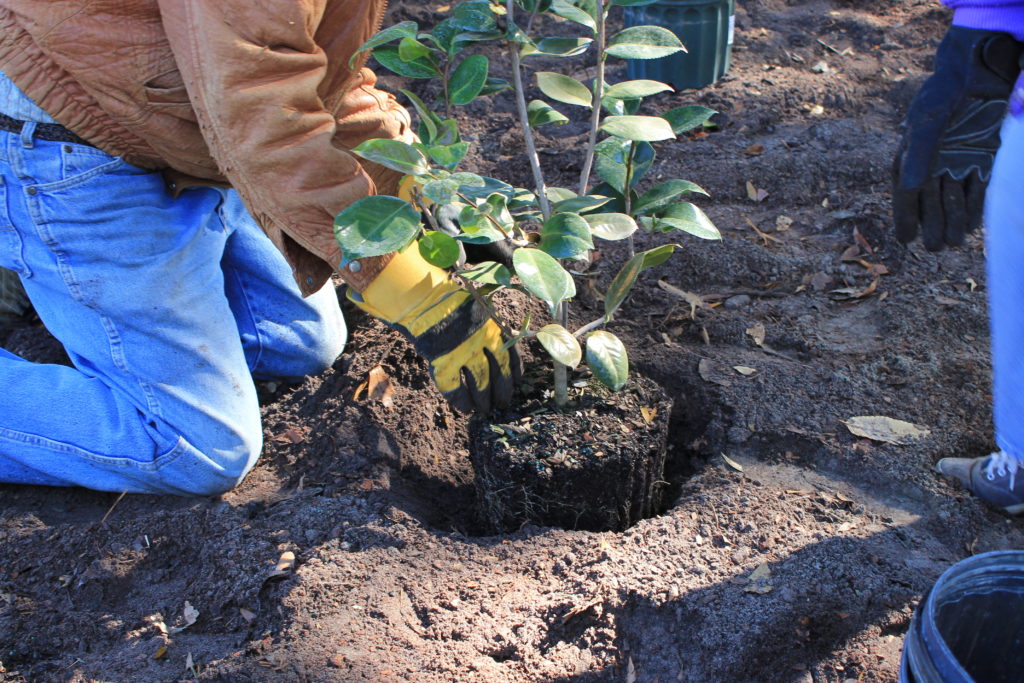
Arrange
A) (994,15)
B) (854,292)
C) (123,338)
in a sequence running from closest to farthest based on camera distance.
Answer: (994,15)
(123,338)
(854,292)

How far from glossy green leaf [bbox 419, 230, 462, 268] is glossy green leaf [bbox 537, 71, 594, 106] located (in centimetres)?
41

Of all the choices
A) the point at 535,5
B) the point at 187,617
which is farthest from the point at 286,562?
the point at 535,5

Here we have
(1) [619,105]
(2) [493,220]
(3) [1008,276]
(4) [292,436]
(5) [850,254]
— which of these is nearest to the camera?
(3) [1008,276]

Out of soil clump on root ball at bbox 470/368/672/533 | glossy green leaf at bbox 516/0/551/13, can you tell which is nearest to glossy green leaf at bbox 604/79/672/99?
glossy green leaf at bbox 516/0/551/13

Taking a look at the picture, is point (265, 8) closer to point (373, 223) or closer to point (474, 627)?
point (373, 223)

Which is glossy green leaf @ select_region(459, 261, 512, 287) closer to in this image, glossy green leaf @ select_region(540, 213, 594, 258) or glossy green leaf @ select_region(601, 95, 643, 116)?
glossy green leaf @ select_region(540, 213, 594, 258)

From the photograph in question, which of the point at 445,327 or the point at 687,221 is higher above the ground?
the point at 687,221

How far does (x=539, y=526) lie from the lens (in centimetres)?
188

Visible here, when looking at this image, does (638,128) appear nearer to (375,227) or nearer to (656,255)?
(656,255)

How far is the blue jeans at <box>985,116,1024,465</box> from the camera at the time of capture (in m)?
1.23

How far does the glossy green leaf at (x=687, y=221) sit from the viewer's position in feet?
5.51

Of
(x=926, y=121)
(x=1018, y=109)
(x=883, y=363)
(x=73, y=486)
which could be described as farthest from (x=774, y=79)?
(x=73, y=486)

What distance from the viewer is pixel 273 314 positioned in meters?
2.44

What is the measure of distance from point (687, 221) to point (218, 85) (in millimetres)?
935
